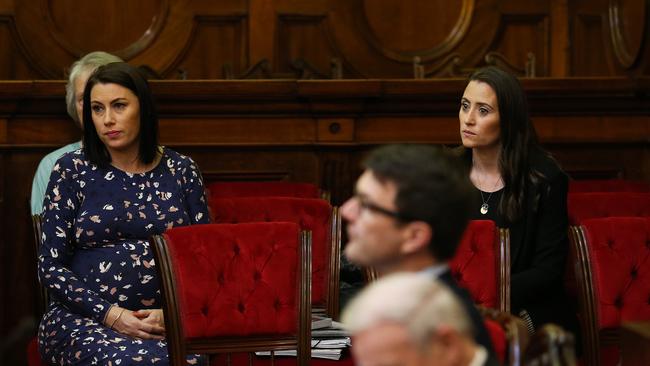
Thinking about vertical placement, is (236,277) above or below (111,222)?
below

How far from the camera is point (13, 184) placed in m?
5.86

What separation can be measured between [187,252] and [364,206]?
1793 millimetres

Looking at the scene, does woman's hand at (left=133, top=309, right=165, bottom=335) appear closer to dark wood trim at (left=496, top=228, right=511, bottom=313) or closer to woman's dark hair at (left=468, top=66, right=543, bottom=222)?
dark wood trim at (left=496, top=228, right=511, bottom=313)

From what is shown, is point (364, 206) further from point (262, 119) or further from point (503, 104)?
point (262, 119)

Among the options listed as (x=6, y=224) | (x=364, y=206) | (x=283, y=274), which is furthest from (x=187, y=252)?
(x=6, y=224)

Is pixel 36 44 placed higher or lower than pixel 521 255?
higher

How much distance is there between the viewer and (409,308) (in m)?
1.66

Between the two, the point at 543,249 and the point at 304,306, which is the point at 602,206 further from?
the point at 304,306

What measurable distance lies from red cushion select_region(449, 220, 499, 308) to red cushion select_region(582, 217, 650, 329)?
328 millimetres

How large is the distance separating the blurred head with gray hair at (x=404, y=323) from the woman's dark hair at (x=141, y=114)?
2.85m

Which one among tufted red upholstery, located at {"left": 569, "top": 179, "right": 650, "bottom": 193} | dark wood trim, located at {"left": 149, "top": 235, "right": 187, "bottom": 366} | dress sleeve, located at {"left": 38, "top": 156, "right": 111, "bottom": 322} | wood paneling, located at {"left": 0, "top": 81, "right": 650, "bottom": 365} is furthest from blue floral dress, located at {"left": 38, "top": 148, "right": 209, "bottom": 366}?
tufted red upholstery, located at {"left": 569, "top": 179, "right": 650, "bottom": 193}

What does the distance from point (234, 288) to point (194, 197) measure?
2.67ft

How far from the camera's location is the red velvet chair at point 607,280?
3920 millimetres

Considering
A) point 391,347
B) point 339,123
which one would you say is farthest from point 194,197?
point 391,347
